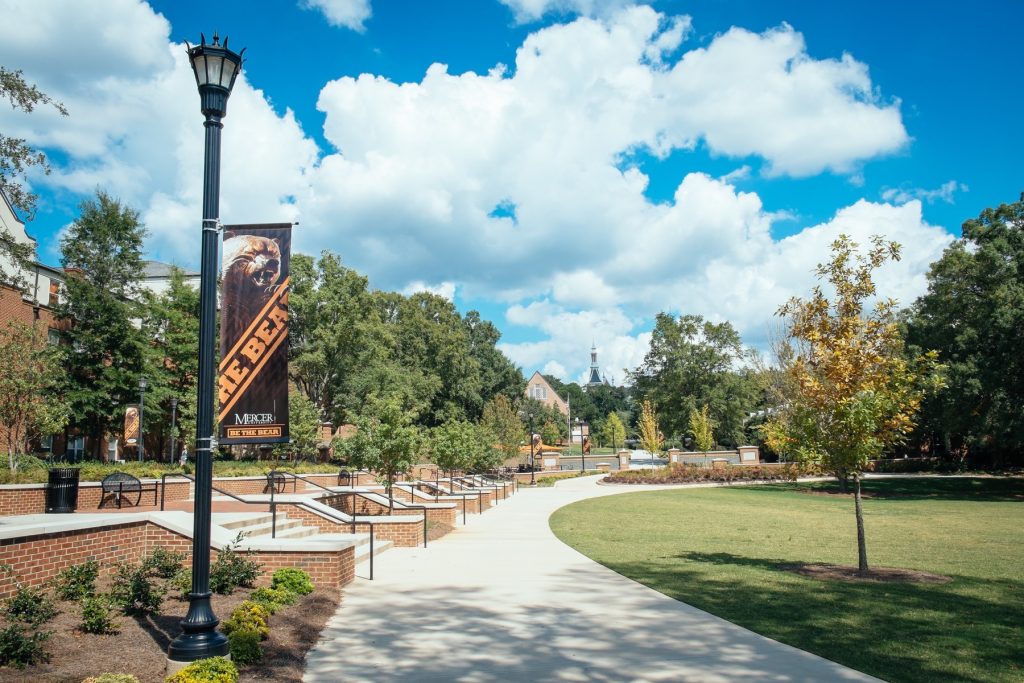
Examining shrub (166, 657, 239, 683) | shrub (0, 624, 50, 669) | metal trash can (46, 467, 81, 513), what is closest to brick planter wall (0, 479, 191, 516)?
metal trash can (46, 467, 81, 513)

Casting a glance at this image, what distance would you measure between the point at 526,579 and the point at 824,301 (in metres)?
7.10

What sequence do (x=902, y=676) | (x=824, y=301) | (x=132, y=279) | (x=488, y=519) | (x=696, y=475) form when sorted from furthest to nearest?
1. (x=696, y=475)
2. (x=132, y=279)
3. (x=488, y=519)
4. (x=824, y=301)
5. (x=902, y=676)

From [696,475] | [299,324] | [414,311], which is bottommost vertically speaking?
[696,475]

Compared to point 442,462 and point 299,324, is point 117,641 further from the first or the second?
point 299,324

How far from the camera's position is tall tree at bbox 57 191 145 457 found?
113 feet

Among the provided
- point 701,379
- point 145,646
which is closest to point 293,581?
point 145,646

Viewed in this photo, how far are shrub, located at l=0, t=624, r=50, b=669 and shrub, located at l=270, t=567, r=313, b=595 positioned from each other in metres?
3.38

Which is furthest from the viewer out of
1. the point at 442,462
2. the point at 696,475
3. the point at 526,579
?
the point at 696,475

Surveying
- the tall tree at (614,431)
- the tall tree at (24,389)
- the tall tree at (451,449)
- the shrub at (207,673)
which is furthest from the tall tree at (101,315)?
the tall tree at (614,431)

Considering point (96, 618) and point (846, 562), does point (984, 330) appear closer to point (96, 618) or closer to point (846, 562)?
point (846, 562)

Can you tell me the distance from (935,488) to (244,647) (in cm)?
3936

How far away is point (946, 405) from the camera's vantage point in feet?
112

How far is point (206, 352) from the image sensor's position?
591 centimetres

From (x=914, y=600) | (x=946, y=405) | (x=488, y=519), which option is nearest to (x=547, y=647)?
(x=914, y=600)
